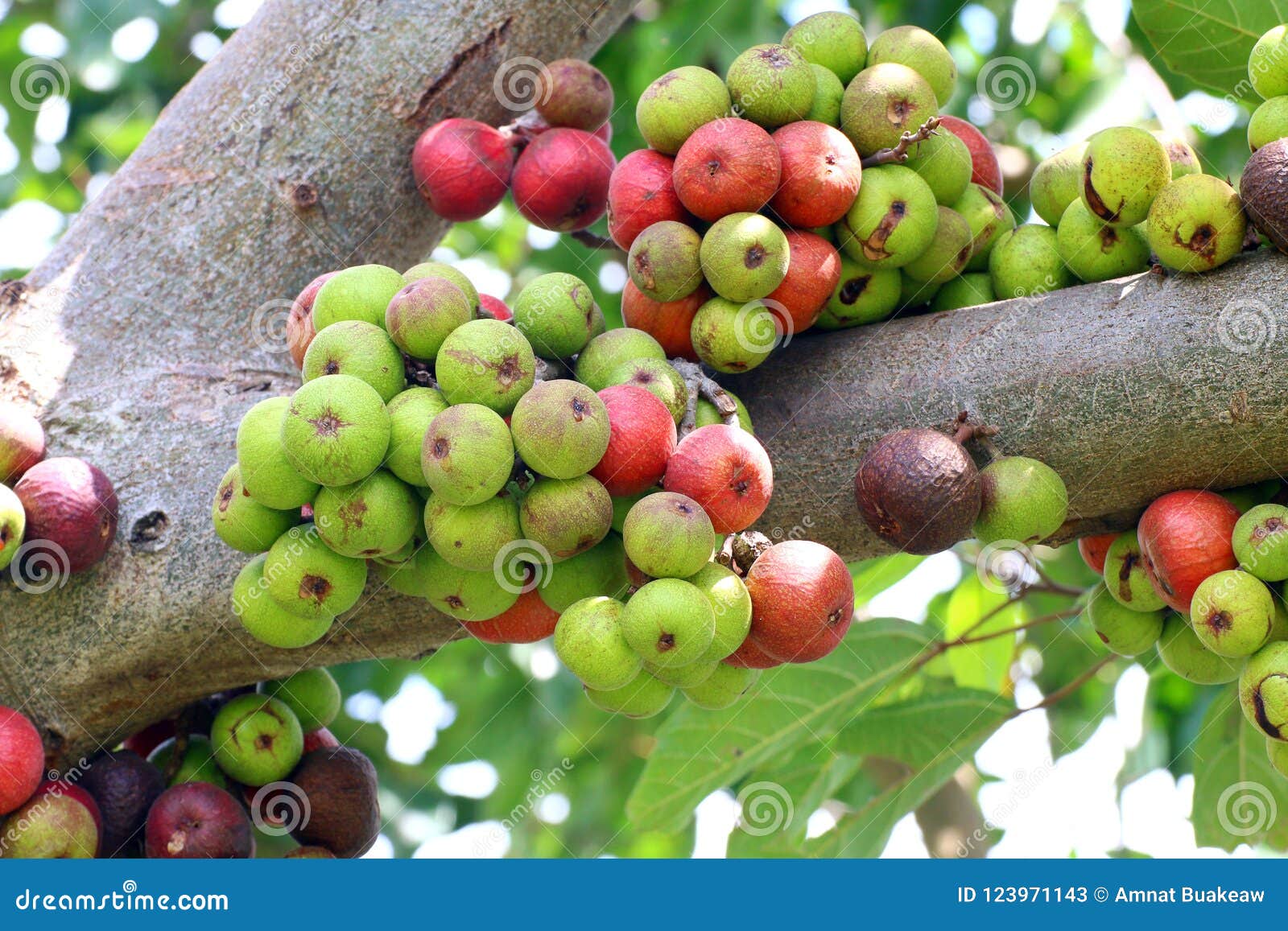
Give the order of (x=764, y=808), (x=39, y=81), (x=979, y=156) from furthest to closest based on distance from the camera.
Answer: (x=39, y=81) < (x=764, y=808) < (x=979, y=156)

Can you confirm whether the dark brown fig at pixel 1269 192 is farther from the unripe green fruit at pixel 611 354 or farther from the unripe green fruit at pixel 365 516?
the unripe green fruit at pixel 365 516

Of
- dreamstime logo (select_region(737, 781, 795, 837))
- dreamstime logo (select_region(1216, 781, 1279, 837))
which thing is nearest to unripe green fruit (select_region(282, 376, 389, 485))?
dreamstime logo (select_region(737, 781, 795, 837))

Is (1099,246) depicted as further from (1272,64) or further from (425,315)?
(425,315)

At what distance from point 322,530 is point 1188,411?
1.54m

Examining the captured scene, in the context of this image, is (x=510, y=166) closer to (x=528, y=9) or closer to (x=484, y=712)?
(x=528, y=9)

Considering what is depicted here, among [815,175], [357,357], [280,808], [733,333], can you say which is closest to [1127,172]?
[815,175]

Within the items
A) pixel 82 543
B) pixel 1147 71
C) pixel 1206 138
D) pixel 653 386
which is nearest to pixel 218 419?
pixel 82 543

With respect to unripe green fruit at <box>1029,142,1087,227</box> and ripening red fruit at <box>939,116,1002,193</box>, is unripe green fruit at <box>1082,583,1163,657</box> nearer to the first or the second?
unripe green fruit at <box>1029,142,1087,227</box>

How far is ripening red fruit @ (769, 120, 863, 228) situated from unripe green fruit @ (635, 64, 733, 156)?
0.50ft

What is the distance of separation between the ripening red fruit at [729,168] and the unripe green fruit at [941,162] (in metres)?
0.36

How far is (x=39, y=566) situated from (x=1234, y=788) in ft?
10.7

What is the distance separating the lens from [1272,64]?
7.85 feet

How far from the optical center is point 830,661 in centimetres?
377

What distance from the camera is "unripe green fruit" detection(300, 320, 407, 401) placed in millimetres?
2104
